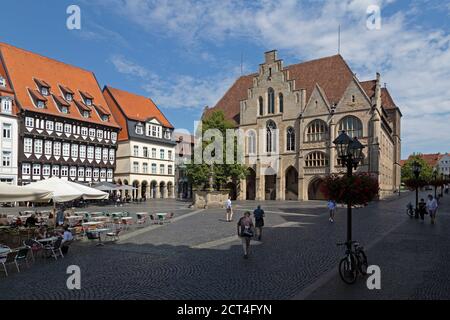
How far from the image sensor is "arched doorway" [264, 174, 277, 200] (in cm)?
5433

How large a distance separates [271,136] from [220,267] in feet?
145

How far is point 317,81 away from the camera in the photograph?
54.1 metres

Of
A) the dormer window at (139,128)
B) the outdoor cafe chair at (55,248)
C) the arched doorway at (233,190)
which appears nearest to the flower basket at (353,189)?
the outdoor cafe chair at (55,248)

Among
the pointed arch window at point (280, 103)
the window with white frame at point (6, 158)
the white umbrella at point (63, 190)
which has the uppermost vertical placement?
the pointed arch window at point (280, 103)

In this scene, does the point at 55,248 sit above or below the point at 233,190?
above

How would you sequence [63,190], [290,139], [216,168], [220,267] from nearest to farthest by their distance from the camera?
[220,267]
[63,190]
[216,168]
[290,139]

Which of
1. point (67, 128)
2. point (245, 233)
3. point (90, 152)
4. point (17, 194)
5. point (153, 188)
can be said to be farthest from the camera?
point (153, 188)

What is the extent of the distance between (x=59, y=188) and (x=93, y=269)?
6.46 metres

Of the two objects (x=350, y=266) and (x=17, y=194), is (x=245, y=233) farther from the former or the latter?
(x=17, y=194)

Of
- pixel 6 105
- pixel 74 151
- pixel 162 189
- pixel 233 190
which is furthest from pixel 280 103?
pixel 6 105

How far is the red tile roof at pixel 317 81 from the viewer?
166 feet

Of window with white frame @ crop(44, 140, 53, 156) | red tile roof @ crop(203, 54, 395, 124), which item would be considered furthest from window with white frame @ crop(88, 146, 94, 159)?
red tile roof @ crop(203, 54, 395, 124)

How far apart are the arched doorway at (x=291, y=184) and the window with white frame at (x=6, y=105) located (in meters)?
34.7

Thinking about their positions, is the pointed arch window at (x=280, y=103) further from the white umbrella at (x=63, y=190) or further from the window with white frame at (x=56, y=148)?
the white umbrella at (x=63, y=190)
